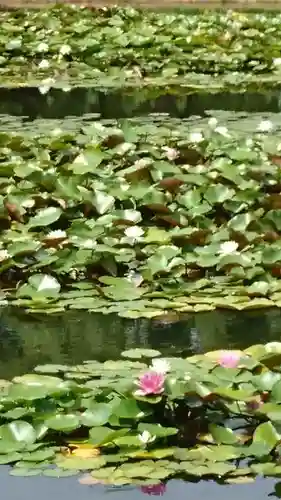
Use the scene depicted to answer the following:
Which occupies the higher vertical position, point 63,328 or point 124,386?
point 124,386

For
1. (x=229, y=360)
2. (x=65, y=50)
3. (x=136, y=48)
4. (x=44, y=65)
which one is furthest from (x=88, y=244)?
(x=136, y=48)

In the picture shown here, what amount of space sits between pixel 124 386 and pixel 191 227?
1254 millimetres

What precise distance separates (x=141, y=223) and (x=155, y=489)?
158 centimetres

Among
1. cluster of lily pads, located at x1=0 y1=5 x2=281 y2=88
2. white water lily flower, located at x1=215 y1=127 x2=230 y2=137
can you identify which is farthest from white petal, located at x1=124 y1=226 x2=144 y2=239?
cluster of lily pads, located at x1=0 y1=5 x2=281 y2=88

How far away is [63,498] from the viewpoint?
5.80 ft

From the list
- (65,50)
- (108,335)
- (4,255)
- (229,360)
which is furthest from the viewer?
(65,50)

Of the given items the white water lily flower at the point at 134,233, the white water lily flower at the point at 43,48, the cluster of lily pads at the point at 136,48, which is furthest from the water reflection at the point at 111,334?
the white water lily flower at the point at 43,48

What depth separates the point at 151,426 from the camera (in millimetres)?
1878

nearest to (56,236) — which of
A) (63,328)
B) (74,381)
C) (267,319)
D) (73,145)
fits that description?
(63,328)

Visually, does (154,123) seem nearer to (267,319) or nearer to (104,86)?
(104,86)

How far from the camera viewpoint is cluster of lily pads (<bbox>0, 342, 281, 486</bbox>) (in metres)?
1.80

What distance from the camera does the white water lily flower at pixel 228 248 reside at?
2879mm

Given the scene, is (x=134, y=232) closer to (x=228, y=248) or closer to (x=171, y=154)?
(x=228, y=248)

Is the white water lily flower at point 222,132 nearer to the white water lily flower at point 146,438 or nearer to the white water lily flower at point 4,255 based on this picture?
the white water lily flower at point 4,255
